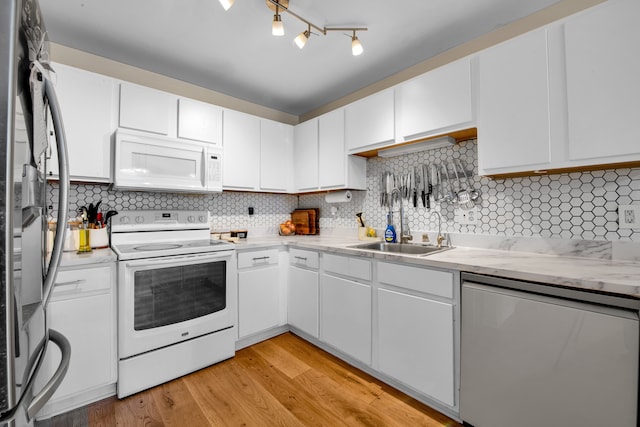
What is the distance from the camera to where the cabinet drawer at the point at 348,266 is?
1986mm

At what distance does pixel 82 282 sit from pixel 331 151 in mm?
2118

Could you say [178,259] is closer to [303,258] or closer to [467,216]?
[303,258]

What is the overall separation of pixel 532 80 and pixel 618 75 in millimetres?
339

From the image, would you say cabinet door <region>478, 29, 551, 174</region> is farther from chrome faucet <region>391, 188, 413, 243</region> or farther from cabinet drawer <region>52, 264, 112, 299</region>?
cabinet drawer <region>52, 264, 112, 299</region>

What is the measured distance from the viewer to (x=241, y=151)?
2777 mm

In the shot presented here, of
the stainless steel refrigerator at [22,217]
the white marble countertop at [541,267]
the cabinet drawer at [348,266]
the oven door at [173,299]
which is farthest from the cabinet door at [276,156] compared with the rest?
the stainless steel refrigerator at [22,217]

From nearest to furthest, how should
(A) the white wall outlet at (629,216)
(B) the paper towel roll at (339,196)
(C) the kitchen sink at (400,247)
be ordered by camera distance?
1. (A) the white wall outlet at (629,216)
2. (C) the kitchen sink at (400,247)
3. (B) the paper towel roll at (339,196)

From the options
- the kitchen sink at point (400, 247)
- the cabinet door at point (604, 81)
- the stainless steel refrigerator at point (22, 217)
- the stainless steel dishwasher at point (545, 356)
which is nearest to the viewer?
the stainless steel refrigerator at point (22, 217)

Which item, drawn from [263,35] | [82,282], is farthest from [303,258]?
[263,35]

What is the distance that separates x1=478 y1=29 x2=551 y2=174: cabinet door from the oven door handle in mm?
1912

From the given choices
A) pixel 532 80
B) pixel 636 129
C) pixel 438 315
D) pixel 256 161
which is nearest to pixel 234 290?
pixel 256 161

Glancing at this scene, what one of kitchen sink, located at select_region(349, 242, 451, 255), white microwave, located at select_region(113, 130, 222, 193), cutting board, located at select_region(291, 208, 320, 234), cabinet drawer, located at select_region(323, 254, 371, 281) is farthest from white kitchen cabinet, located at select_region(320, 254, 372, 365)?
white microwave, located at select_region(113, 130, 222, 193)

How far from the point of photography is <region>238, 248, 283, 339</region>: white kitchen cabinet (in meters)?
2.38

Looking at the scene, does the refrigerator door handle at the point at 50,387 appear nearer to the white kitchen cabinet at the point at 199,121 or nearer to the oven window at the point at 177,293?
the oven window at the point at 177,293
